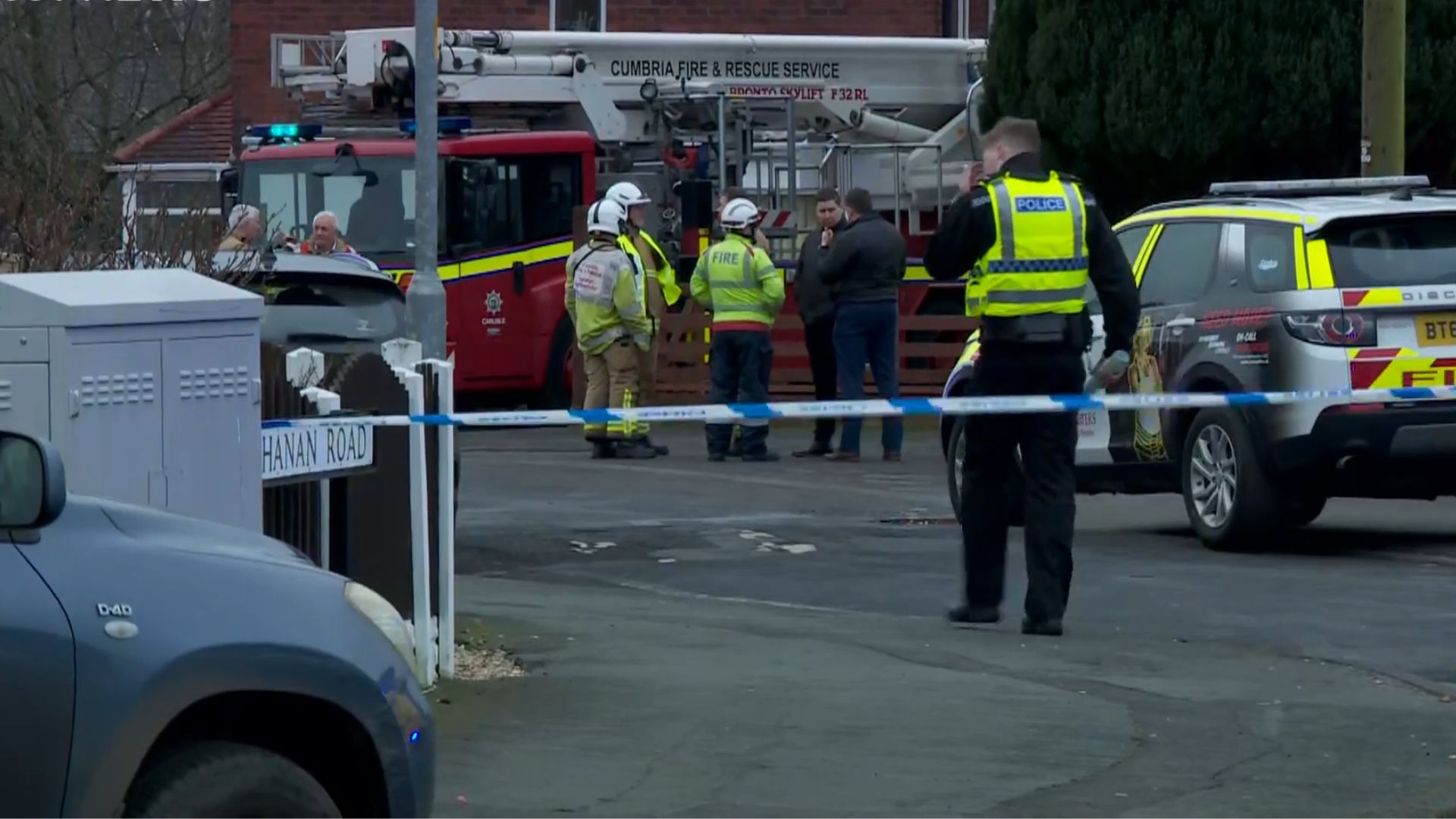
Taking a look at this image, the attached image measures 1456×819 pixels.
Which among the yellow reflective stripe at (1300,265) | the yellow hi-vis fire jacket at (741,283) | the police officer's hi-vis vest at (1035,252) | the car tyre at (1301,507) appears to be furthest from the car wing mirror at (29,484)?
the yellow hi-vis fire jacket at (741,283)

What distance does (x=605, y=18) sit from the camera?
1134 inches

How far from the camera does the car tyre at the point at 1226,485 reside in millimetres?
11750

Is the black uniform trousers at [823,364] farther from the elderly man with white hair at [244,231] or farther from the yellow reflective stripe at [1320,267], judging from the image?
the yellow reflective stripe at [1320,267]

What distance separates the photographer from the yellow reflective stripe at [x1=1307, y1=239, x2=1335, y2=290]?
37.3 ft

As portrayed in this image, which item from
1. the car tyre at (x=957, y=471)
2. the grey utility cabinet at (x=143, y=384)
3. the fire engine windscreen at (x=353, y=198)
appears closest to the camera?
the grey utility cabinet at (x=143, y=384)

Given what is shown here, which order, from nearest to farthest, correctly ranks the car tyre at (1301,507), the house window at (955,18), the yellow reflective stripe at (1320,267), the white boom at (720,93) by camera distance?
the yellow reflective stripe at (1320,267) → the car tyre at (1301,507) → the white boom at (720,93) → the house window at (955,18)

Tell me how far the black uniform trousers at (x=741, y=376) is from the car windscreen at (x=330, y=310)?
5057mm

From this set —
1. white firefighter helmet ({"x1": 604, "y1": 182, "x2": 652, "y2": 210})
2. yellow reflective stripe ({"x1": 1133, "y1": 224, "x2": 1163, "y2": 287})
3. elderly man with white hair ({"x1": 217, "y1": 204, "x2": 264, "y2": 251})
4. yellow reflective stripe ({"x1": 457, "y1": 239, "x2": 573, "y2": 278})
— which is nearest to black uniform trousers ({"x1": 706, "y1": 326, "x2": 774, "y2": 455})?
white firefighter helmet ({"x1": 604, "y1": 182, "x2": 652, "y2": 210})

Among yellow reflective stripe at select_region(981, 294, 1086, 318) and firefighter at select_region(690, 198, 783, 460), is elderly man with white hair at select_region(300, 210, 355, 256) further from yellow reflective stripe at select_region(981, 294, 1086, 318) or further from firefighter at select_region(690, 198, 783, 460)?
yellow reflective stripe at select_region(981, 294, 1086, 318)

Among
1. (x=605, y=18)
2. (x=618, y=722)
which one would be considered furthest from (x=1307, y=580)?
(x=605, y=18)

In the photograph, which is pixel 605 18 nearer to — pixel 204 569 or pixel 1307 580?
pixel 1307 580

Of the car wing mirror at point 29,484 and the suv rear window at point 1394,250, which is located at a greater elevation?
the suv rear window at point 1394,250

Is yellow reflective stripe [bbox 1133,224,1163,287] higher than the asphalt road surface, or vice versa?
yellow reflective stripe [bbox 1133,224,1163,287]

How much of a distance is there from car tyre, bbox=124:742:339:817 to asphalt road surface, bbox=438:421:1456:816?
64.5 inches
